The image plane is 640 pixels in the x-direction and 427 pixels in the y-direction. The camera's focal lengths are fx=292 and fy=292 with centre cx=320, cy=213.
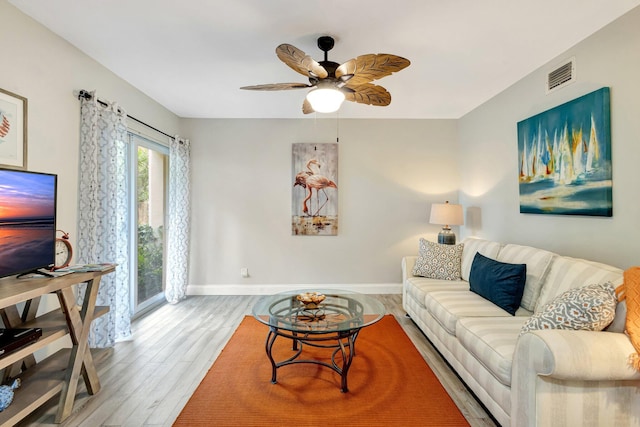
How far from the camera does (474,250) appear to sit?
3125 millimetres

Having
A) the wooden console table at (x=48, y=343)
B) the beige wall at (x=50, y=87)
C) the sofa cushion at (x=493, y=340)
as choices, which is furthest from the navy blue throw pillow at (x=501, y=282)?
the beige wall at (x=50, y=87)

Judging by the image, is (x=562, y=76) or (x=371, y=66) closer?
(x=371, y=66)

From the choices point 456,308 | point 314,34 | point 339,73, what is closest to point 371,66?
point 339,73

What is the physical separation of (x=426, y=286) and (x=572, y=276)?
121cm

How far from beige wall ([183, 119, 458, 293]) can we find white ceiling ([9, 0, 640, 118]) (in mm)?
1139

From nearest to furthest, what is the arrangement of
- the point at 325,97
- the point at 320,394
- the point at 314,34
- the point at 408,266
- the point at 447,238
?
the point at 320,394, the point at 325,97, the point at 314,34, the point at 408,266, the point at 447,238

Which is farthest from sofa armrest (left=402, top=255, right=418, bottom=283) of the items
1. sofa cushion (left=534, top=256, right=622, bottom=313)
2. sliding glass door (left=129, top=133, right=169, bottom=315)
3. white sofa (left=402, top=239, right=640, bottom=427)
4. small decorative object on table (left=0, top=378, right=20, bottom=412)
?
small decorative object on table (left=0, top=378, right=20, bottom=412)

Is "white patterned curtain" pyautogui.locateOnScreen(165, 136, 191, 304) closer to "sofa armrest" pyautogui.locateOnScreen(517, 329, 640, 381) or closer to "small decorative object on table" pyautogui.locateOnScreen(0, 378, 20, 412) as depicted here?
"small decorative object on table" pyautogui.locateOnScreen(0, 378, 20, 412)

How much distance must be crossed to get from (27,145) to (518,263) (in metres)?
3.84

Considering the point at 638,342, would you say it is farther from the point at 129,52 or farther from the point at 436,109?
the point at 129,52

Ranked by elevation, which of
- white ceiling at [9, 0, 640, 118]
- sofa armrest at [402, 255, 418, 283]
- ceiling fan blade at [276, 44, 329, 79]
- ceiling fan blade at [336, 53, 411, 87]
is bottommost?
sofa armrest at [402, 255, 418, 283]

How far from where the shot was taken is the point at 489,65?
2.70 m

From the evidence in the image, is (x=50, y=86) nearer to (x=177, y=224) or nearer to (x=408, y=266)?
(x=177, y=224)

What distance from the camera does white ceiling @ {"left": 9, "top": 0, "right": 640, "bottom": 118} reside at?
1.92 metres
